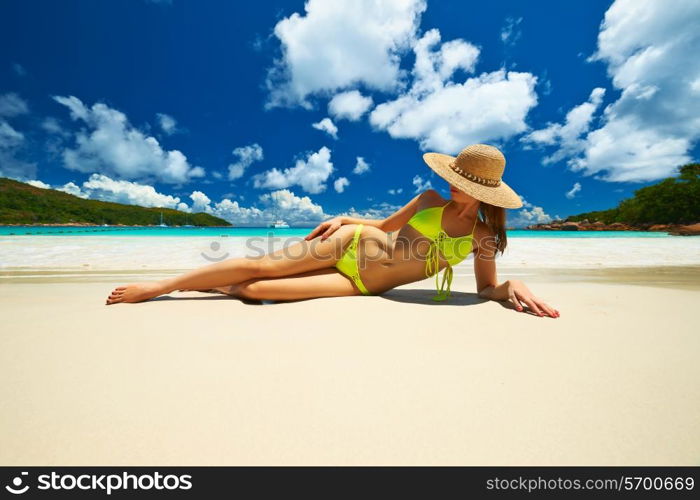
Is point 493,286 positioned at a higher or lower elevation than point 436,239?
lower

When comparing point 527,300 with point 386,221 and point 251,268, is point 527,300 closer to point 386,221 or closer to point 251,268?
point 386,221

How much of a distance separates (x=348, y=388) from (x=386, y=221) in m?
1.93

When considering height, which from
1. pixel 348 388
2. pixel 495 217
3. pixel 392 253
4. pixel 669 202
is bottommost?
pixel 348 388

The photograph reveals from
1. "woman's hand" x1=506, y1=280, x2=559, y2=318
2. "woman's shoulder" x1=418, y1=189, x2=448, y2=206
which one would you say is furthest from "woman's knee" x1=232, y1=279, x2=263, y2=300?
"woman's hand" x1=506, y1=280, x2=559, y2=318

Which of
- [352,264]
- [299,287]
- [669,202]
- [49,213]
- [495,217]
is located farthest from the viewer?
[49,213]

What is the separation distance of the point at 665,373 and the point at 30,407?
92.9 inches

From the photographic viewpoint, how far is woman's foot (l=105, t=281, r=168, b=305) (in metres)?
2.64

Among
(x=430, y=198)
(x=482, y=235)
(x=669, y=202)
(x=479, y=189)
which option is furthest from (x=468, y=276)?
(x=669, y=202)

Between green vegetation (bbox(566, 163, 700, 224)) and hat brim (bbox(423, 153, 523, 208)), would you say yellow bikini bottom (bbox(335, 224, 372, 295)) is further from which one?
green vegetation (bbox(566, 163, 700, 224))

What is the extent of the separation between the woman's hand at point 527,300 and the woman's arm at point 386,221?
0.97 m

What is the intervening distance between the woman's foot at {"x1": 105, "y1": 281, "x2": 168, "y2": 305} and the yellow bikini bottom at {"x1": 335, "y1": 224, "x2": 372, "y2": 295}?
1.51m

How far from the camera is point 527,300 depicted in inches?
91.6

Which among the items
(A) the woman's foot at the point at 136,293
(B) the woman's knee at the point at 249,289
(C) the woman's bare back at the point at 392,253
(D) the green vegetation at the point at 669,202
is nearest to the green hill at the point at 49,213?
(A) the woman's foot at the point at 136,293
